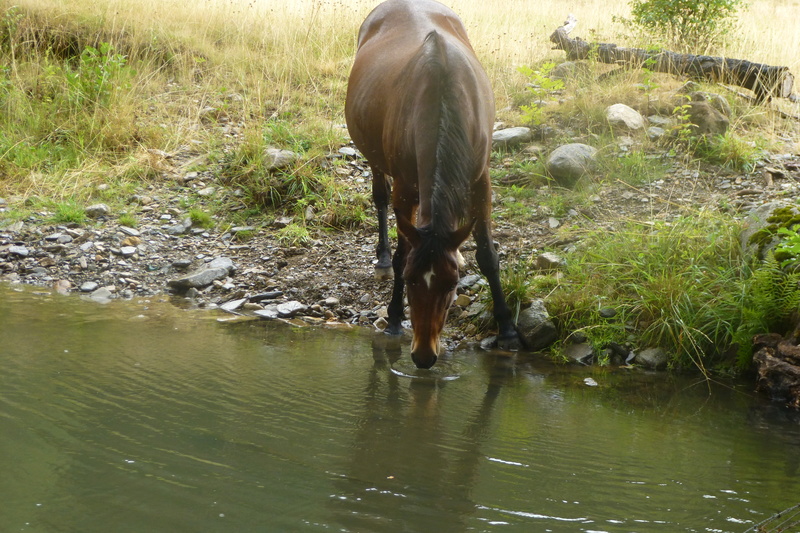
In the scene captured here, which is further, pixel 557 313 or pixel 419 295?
pixel 557 313

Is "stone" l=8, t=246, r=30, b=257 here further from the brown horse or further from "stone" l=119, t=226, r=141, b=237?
the brown horse

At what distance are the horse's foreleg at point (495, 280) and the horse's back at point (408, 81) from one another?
668 millimetres

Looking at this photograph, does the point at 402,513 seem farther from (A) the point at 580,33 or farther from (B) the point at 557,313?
(A) the point at 580,33

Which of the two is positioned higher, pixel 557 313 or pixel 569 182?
pixel 569 182

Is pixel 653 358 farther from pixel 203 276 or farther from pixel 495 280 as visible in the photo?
pixel 203 276

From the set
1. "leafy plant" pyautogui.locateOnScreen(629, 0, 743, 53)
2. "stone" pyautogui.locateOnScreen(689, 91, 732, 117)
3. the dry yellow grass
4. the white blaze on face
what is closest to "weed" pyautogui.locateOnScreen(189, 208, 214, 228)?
the dry yellow grass

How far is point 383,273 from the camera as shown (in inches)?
231

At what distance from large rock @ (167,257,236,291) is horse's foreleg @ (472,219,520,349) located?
230cm

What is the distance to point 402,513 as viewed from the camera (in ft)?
8.41

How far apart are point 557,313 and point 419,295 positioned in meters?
1.68

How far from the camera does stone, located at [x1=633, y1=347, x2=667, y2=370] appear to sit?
4621 millimetres

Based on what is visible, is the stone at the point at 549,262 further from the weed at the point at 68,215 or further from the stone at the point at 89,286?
the weed at the point at 68,215

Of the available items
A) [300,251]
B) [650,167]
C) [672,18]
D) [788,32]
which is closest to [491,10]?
[672,18]

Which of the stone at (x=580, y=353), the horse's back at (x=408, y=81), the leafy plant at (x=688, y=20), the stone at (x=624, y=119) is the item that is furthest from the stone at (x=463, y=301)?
the leafy plant at (x=688, y=20)
